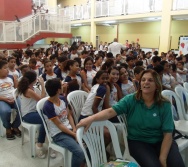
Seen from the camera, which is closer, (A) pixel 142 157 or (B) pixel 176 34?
(A) pixel 142 157

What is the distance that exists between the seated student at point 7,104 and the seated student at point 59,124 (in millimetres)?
1083

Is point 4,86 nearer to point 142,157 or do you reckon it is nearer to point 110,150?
point 110,150

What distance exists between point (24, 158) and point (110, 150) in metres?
1.11

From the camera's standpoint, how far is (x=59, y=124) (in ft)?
7.30

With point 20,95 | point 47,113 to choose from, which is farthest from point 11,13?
point 47,113

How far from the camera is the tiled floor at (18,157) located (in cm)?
252

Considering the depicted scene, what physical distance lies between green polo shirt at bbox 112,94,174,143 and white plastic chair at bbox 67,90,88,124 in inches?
42.0

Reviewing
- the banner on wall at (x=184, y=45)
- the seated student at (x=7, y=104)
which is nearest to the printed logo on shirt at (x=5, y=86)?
the seated student at (x=7, y=104)

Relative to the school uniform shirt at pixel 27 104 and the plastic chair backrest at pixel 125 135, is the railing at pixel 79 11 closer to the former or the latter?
the school uniform shirt at pixel 27 104

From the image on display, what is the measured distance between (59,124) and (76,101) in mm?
738

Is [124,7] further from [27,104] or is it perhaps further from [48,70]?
[27,104]

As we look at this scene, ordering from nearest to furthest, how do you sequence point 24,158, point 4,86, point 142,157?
point 142,157, point 24,158, point 4,86

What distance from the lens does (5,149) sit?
2859 mm

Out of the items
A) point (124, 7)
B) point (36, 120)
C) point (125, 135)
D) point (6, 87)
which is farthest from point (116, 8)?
point (125, 135)
